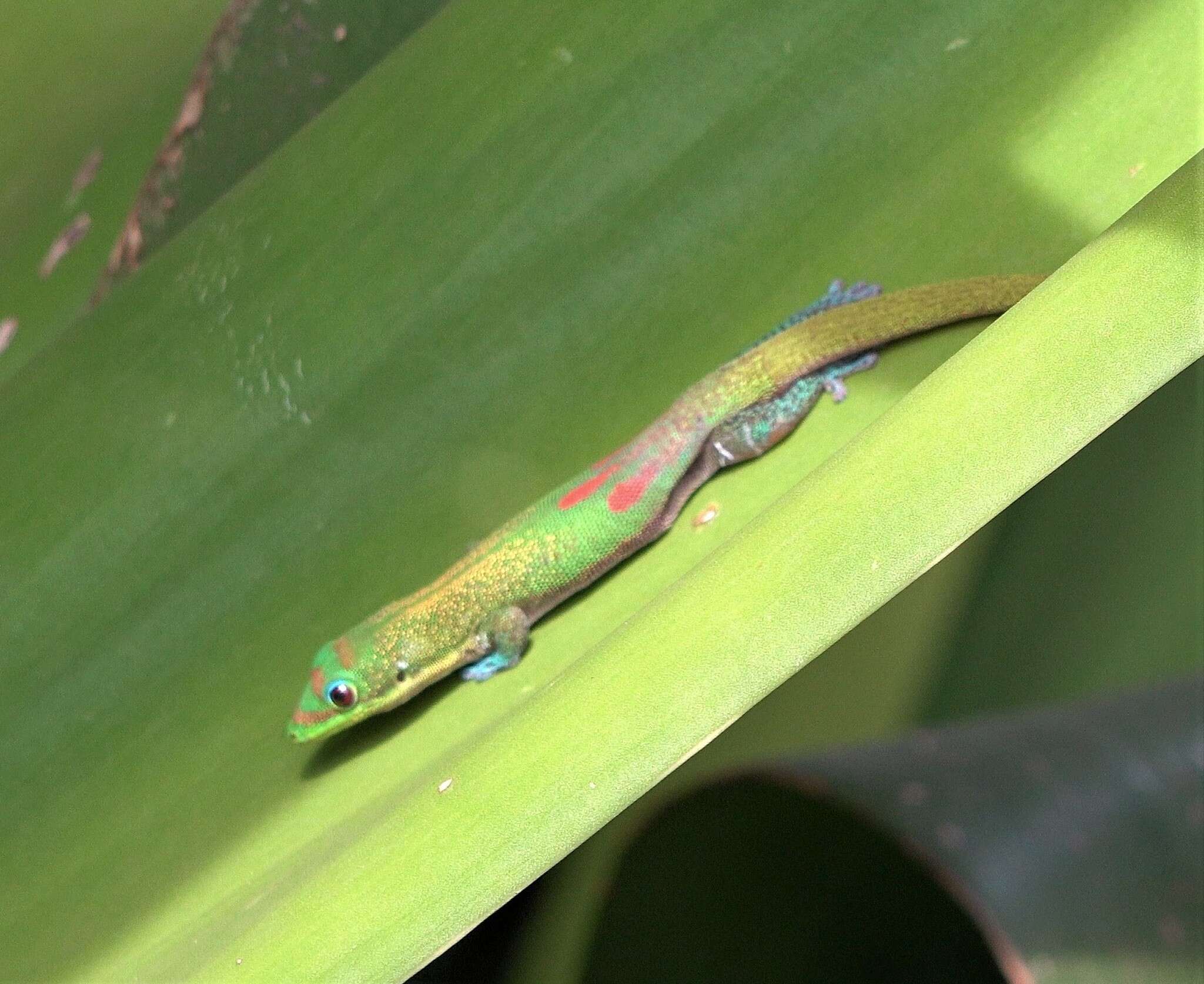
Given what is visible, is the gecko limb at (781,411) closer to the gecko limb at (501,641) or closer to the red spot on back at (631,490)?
the red spot on back at (631,490)

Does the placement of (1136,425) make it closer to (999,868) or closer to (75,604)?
(999,868)

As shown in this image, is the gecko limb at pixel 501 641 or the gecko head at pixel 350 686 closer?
the gecko head at pixel 350 686

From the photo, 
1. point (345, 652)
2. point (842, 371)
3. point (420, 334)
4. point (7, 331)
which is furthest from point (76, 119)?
point (842, 371)

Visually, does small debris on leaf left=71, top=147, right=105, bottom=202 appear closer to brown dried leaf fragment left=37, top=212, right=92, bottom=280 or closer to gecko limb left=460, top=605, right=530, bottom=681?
brown dried leaf fragment left=37, top=212, right=92, bottom=280

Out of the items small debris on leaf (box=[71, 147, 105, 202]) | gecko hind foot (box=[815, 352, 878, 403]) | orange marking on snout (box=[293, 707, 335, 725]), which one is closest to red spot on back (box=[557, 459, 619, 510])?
gecko hind foot (box=[815, 352, 878, 403])

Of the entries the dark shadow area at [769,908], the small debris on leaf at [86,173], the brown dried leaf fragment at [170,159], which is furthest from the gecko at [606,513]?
the small debris on leaf at [86,173]

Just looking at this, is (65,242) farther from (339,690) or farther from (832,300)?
(832,300)

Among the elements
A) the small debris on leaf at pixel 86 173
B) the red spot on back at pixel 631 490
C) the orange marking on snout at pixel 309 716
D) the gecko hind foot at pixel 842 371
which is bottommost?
the orange marking on snout at pixel 309 716
